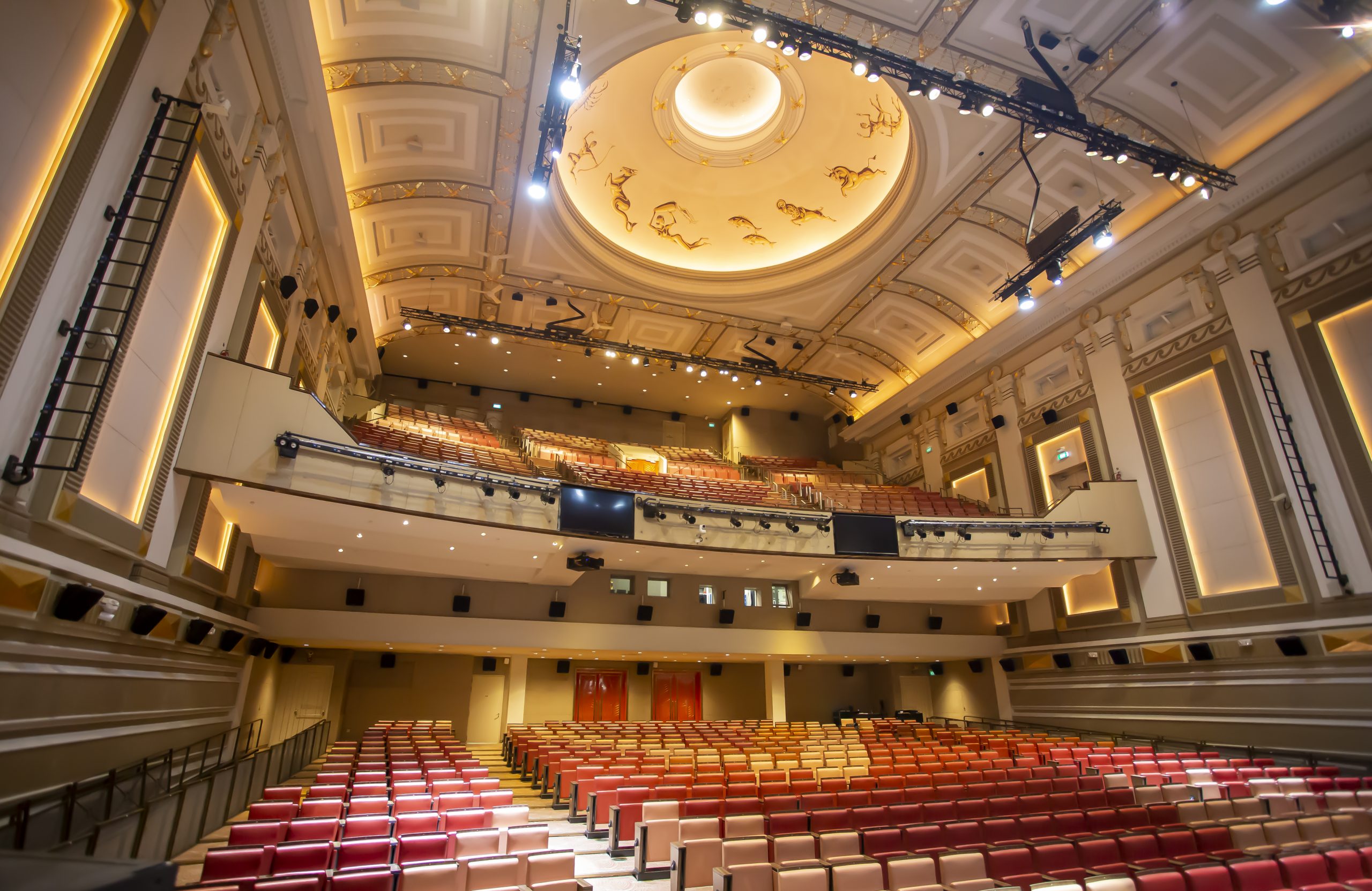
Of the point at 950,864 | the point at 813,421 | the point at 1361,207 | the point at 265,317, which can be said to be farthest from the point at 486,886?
the point at 813,421

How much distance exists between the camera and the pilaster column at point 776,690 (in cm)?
Result: 1323

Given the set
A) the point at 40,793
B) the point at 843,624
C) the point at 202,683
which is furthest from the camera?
the point at 843,624

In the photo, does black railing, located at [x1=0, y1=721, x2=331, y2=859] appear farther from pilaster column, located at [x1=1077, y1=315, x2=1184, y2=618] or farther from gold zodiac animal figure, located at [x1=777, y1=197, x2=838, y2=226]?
pilaster column, located at [x1=1077, y1=315, x2=1184, y2=618]

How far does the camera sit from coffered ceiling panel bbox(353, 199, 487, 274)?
10906 millimetres

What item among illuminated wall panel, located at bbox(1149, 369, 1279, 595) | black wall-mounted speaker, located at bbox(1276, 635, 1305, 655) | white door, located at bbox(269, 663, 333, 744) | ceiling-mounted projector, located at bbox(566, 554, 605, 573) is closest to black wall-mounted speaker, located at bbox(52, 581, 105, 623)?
ceiling-mounted projector, located at bbox(566, 554, 605, 573)

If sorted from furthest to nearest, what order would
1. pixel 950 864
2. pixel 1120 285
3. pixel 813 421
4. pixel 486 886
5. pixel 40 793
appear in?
pixel 813 421
pixel 1120 285
pixel 40 793
pixel 950 864
pixel 486 886

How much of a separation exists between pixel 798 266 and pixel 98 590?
1216cm

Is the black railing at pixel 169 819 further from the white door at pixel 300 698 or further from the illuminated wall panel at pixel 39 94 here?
the white door at pixel 300 698

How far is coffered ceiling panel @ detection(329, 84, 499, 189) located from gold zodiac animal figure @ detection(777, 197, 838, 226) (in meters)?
5.96

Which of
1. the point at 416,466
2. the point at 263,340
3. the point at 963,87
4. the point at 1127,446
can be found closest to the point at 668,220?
the point at 963,87

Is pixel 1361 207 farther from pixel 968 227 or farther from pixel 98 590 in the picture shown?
pixel 98 590

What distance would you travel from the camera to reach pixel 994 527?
10.9 metres

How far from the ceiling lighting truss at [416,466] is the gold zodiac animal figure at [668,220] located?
690 centimetres

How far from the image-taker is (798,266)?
13664 mm
